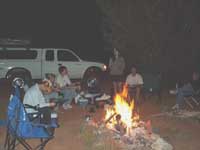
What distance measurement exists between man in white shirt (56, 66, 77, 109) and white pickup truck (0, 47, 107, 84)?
A: 17.9 ft

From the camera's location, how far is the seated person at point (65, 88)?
13755 millimetres

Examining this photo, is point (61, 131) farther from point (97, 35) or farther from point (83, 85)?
point (97, 35)

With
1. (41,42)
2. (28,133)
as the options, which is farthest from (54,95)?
(41,42)

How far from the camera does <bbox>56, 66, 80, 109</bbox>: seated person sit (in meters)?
13.8

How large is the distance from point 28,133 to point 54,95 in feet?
16.1

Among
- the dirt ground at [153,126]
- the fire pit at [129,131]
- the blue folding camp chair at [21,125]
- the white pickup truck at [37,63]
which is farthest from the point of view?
the white pickup truck at [37,63]

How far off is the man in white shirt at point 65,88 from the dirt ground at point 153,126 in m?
0.27

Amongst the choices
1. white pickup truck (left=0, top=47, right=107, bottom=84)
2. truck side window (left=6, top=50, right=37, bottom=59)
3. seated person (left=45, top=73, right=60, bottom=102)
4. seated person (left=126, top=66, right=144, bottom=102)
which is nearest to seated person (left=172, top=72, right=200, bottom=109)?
seated person (left=126, top=66, right=144, bottom=102)

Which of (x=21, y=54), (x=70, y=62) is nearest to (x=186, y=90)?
(x=70, y=62)

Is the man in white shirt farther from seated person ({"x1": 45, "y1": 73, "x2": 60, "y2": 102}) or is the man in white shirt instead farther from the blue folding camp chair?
the blue folding camp chair

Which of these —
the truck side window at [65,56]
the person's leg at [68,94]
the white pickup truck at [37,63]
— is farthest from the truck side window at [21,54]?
the person's leg at [68,94]

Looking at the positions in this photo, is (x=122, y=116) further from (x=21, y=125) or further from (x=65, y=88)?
(x=65, y=88)

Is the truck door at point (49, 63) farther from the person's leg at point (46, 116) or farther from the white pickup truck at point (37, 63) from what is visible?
the person's leg at point (46, 116)

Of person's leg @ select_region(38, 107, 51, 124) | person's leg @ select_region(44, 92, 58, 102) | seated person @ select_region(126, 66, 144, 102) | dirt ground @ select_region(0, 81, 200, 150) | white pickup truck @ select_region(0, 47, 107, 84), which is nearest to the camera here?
person's leg @ select_region(38, 107, 51, 124)
